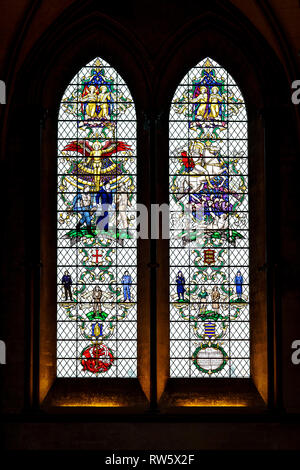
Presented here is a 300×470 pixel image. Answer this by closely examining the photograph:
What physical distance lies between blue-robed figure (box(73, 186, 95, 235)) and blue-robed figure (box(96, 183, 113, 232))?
0.11 meters

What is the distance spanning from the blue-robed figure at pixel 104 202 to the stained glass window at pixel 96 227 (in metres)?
0.01

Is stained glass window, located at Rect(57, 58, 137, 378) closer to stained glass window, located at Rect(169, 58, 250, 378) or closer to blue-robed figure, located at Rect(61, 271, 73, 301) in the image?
blue-robed figure, located at Rect(61, 271, 73, 301)

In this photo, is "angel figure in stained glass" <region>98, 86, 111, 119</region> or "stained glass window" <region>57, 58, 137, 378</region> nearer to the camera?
"stained glass window" <region>57, 58, 137, 378</region>

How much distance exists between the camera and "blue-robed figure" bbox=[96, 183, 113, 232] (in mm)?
15211

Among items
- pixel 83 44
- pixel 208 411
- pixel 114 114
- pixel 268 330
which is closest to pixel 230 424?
pixel 208 411

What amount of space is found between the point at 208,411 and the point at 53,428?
2148 mm

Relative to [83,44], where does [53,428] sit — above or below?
below

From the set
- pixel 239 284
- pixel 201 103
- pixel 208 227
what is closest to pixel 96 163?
pixel 201 103

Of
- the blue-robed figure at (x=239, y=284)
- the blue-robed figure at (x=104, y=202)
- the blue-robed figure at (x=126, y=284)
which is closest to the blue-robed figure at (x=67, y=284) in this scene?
the blue-robed figure at (x=126, y=284)

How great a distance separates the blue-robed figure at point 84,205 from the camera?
15214mm

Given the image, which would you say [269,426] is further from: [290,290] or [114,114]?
[114,114]

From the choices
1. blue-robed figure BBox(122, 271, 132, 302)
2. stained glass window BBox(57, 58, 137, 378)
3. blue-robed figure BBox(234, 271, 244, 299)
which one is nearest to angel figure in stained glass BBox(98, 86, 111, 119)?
stained glass window BBox(57, 58, 137, 378)

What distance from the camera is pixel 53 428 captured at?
552 inches

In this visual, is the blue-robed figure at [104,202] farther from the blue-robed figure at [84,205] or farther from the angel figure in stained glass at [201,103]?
the angel figure in stained glass at [201,103]
